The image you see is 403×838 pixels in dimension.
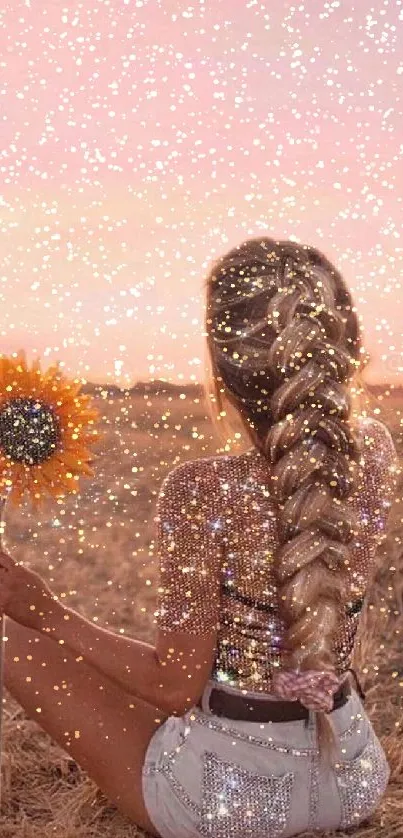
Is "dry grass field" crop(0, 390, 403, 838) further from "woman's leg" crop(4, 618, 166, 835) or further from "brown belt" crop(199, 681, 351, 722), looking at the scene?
"brown belt" crop(199, 681, 351, 722)

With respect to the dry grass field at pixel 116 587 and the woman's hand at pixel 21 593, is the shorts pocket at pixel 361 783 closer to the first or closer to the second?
the dry grass field at pixel 116 587

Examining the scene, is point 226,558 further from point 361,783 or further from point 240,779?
point 361,783

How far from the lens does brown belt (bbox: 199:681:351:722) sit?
2.35 metres

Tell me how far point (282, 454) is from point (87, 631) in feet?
1.89

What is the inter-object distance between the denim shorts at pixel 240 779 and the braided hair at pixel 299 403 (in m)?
0.13

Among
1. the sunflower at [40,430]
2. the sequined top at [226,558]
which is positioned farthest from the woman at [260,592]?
the sunflower at [40,430]

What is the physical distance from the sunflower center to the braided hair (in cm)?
36

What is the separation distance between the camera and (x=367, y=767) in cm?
247

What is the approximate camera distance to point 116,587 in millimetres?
5781

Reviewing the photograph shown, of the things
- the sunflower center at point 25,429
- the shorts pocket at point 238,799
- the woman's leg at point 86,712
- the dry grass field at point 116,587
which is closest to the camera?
the sunflower center at point 25,429

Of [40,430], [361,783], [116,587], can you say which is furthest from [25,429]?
[116,587]

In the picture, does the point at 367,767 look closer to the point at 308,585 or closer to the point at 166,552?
the point at 308,585

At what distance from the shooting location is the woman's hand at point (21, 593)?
89.8 inches

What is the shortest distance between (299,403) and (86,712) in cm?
86
